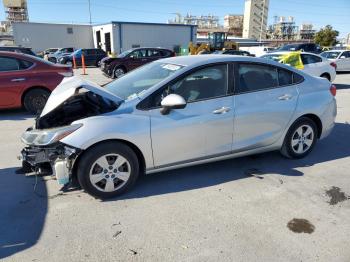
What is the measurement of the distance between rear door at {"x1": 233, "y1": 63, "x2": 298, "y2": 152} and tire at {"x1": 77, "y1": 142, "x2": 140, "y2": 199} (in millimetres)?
1407

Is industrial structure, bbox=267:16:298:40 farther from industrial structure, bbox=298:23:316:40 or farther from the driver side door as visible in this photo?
the driver side door

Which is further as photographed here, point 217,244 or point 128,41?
point 128,41

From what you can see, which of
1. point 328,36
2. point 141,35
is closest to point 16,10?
point 141,35

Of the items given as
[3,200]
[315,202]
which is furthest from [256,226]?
[3,200]

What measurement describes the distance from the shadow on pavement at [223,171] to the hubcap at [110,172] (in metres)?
0.20

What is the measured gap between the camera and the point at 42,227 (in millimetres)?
3006

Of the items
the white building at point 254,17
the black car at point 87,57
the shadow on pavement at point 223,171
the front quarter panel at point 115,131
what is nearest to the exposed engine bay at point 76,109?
the front quarter panel at point 115,131

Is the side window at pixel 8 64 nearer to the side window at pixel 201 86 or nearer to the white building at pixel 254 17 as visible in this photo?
the side window at pixel 201 86

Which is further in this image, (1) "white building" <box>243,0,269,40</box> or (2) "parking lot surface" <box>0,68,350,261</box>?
(1) "white building" <box>243,0,269,40</box>

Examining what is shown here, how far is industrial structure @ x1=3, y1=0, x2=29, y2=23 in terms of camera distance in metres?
90.8

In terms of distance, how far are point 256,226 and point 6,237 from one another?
236 centimetres

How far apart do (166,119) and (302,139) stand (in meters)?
2.29

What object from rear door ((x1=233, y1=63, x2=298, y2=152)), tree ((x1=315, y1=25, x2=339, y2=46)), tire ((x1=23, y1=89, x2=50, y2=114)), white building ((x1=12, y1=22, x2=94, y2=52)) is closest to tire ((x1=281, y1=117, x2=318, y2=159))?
rear door ((x1=233, y1=63, x2=298, y2=152))

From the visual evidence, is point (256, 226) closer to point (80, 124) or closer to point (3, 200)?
point (80, 124)
